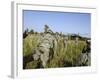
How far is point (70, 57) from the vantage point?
227 cm

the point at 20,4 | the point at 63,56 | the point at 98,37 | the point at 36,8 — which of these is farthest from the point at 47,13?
the point at 98,37

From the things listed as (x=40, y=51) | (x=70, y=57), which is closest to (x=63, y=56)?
(x=70, y=57)

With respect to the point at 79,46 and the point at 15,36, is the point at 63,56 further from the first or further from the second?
the point at 15,36

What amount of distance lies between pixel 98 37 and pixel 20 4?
2.64ft

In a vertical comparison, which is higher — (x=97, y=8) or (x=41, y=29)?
(x=97, y=8)

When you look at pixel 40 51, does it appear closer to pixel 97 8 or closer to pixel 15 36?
pixel 15 36

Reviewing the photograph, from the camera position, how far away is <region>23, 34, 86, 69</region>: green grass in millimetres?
2109


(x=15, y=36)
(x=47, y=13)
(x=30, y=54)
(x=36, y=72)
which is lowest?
(x=36, y=72)

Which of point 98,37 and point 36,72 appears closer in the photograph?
point 36,72

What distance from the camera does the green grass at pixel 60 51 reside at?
2109 millimetres

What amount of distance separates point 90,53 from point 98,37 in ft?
0.55

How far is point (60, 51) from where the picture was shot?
7.29 ft
